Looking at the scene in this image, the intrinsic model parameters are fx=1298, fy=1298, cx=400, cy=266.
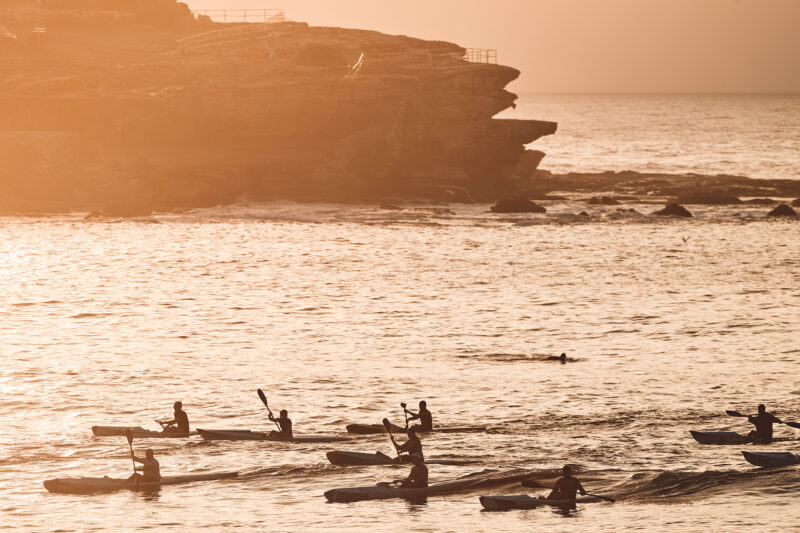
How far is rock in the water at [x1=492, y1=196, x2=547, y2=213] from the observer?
96.0 metres

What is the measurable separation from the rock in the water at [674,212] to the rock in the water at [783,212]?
5896 mm

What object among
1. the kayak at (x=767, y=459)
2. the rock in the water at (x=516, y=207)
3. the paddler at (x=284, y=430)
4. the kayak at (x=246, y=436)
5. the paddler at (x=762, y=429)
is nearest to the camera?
the kayak at (x=767, y=459)

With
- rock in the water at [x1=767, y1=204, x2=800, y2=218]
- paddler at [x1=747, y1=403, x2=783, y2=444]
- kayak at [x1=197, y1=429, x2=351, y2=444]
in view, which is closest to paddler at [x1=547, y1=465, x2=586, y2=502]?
paddler at [x1=747, y1=403, x2=783, y2=444]

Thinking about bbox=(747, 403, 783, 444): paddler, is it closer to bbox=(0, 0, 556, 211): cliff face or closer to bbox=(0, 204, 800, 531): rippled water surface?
bbox=(0, 204, 800, 531): rippled water surface

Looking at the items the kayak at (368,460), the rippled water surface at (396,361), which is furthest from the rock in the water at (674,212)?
the kayak at (368,460)

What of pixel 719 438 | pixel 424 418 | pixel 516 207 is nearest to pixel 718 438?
pixel 719 438

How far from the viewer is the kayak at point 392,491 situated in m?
30.9

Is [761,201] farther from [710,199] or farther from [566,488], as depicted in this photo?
[566,488]

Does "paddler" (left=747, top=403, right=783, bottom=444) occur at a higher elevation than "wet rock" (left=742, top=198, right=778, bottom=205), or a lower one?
lower

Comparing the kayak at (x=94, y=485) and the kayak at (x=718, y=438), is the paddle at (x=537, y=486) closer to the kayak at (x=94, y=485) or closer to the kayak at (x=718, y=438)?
the kayak at (x=718, y=438)

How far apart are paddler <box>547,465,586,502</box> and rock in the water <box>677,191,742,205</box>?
75130 millimetres

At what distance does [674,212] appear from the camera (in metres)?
95.4

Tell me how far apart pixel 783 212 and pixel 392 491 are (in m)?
70.0

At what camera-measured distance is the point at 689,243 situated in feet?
268
